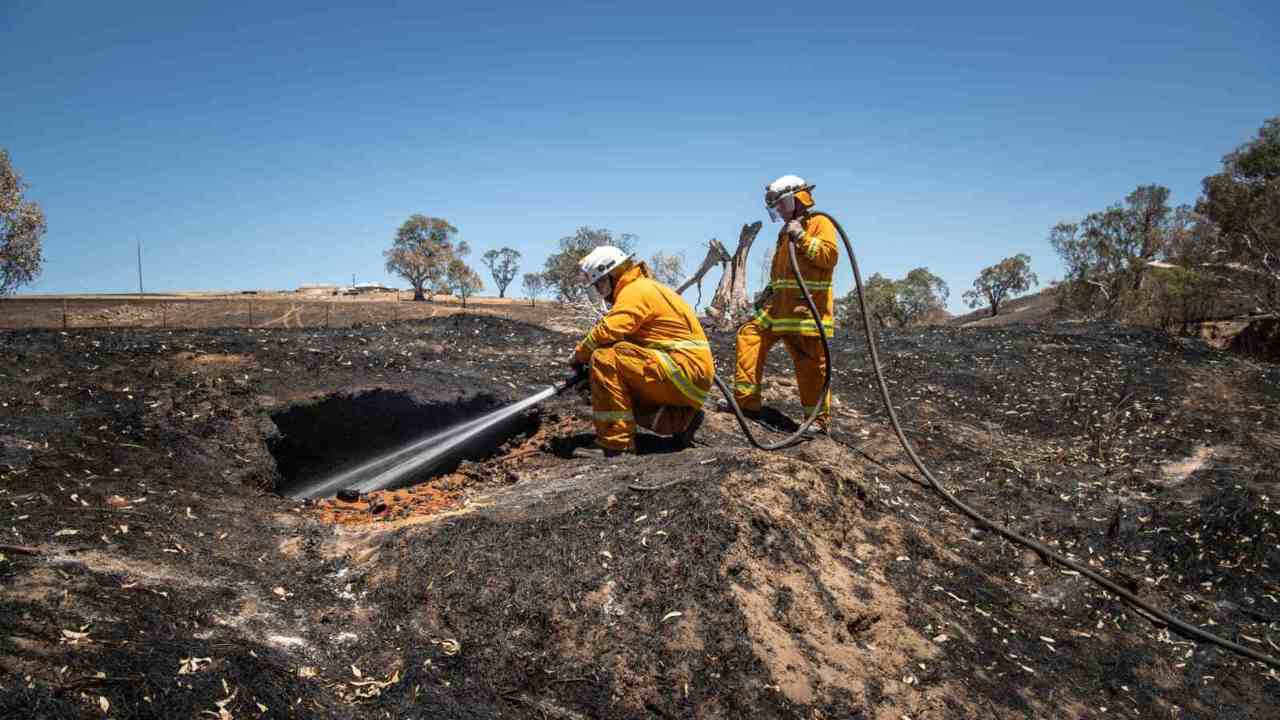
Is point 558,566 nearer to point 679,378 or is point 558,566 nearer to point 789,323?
point 679,378

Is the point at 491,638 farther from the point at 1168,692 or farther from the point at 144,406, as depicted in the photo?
the point at 144,406

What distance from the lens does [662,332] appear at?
6.40 m

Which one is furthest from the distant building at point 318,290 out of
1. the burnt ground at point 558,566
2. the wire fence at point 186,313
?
the burnt ground at point 558,566

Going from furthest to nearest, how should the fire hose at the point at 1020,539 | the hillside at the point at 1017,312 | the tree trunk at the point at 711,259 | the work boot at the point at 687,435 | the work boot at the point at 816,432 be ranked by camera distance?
the hillside at the point at 1017,312
the tree trunk at the point at 711,259
the work boot at the point at 816,432
the work boot at the point at 687,435
the fire hose at the point at 1020,539

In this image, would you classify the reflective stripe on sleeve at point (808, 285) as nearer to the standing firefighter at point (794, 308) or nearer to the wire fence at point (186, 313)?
the standing firefighter at point (794, 308)

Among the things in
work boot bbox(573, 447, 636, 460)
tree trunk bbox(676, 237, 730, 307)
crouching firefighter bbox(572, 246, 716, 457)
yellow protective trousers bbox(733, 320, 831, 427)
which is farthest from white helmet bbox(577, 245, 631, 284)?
tree trunk bbox(676, 237, 730, 307)

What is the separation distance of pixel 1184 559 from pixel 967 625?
8.63 feet

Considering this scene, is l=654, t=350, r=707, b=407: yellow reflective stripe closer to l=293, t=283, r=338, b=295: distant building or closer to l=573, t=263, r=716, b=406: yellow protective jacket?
l=573, t=263, r=716, b=406: yellow protective jacket

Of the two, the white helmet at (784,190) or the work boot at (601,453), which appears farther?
the white helmet at (784,190)

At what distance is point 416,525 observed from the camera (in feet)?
16.2

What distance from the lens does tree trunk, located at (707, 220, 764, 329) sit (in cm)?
1945

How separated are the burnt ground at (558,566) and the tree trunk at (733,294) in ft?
37.7

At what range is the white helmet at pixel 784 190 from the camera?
753 cm

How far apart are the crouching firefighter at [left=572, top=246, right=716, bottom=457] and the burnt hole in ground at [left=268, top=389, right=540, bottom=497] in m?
1.78
